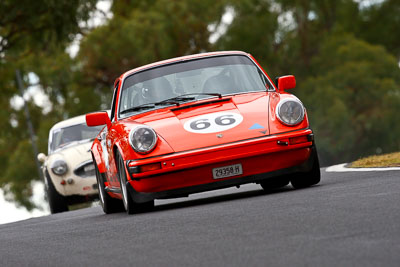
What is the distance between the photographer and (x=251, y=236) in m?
6.04

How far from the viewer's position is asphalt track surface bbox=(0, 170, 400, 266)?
16.7 ft

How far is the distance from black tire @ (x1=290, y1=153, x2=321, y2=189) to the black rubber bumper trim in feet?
0.48

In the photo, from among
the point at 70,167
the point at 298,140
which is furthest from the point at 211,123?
the point at 70,167

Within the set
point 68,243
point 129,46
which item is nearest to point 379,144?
point 129,46

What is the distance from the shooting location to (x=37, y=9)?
79.3 ft

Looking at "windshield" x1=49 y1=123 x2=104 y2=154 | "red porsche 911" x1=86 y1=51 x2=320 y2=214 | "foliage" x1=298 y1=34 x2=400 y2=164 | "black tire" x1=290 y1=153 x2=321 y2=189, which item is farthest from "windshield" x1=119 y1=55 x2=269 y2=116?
"foliage" x1=298 y1=34 x2=400 y2=164

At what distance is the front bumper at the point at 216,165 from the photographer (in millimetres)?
9062

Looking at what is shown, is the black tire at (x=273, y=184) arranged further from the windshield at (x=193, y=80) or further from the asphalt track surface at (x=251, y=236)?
the asphalt track surface at (x=251, y=236)

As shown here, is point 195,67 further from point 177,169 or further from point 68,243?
point 68,243

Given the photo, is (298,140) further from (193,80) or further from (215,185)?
(193,80)

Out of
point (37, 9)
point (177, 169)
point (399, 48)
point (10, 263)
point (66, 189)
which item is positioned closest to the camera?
point (10, 263)

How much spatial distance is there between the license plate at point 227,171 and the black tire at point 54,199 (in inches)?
318

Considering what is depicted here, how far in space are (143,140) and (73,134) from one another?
27.2 ft

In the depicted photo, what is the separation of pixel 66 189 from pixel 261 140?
8.16 meters
